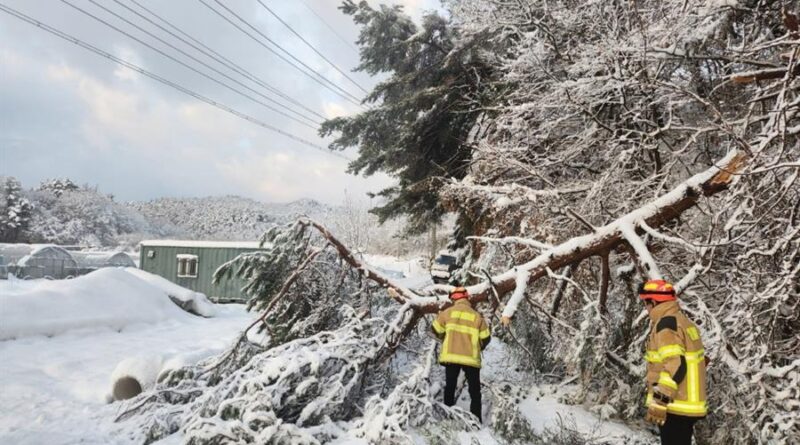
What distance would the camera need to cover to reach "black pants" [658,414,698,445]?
367cm

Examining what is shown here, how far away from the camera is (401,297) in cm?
599

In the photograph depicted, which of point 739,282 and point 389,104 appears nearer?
point 739,282

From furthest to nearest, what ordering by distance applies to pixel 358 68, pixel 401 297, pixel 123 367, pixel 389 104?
pixel 358 68
pixel 389 104
pixel 123 367
pixel 401 297

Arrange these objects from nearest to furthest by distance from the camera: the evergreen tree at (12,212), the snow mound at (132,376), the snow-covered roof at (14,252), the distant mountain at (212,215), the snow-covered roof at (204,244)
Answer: the snow mound at (132,376) → the snow-covered roof at (204,244) → the snow-covered roof at (14,252) → the evergreen tree at (12,212) → the distant mountain at (212,215)

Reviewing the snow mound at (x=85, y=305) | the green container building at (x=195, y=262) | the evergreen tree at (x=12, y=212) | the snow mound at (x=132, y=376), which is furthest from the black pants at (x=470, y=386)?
the evergreen tree at (x=12, y=212)

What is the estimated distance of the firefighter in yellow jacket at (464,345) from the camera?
5355 millimetres

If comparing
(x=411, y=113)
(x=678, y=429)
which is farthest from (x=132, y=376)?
(x=411, y=113)

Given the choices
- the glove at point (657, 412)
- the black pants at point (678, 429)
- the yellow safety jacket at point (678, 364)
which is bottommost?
the black pants at point (678, 429)

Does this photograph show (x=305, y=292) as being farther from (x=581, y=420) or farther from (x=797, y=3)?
(x=797, y=3)

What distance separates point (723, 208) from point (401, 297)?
341cm

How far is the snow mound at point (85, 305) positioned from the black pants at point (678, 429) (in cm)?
1079

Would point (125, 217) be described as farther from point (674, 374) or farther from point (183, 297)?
point (674, 374)

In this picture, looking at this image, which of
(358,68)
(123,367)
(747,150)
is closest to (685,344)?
(747,150)

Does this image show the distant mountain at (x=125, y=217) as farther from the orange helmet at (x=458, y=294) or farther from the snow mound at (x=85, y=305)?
the orange helmet at (x=458, y=294)
